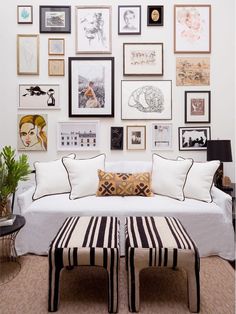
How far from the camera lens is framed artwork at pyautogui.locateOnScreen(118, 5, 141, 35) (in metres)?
3.16

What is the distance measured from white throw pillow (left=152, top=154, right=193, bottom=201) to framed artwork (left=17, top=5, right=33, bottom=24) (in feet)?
7.98

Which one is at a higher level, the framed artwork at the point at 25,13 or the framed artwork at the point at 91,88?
the framed artwork at the point at 25,13

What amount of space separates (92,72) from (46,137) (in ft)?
3.31

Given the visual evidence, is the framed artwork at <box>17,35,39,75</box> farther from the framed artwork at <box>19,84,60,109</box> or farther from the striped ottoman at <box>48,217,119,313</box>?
the striped ottoman at <box>48,217,119,313</box>

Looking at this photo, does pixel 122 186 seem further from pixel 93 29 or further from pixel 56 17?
pixel 56 17

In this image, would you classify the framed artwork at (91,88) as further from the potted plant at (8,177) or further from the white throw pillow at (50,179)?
the potted plant at (8,177)

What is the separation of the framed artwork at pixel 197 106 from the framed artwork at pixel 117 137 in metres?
0.85

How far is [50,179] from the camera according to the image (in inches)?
106

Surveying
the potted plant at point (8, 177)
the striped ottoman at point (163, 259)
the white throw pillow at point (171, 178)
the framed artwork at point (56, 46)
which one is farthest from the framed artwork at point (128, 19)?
the striped ottoman at point (163, 259)

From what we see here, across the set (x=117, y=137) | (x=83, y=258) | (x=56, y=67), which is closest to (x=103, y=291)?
(x=83, y=258)

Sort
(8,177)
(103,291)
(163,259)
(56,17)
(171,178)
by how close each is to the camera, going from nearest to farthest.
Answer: (163,259) < (103,291) < (8,177) < (171,178) < (56,17)

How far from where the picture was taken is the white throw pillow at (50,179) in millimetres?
2648

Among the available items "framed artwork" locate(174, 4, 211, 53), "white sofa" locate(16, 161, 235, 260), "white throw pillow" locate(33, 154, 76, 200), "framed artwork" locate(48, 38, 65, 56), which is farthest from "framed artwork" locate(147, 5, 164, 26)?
"white sofa" locate(16, 161, 235, 260)

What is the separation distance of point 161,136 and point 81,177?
1189 mm
